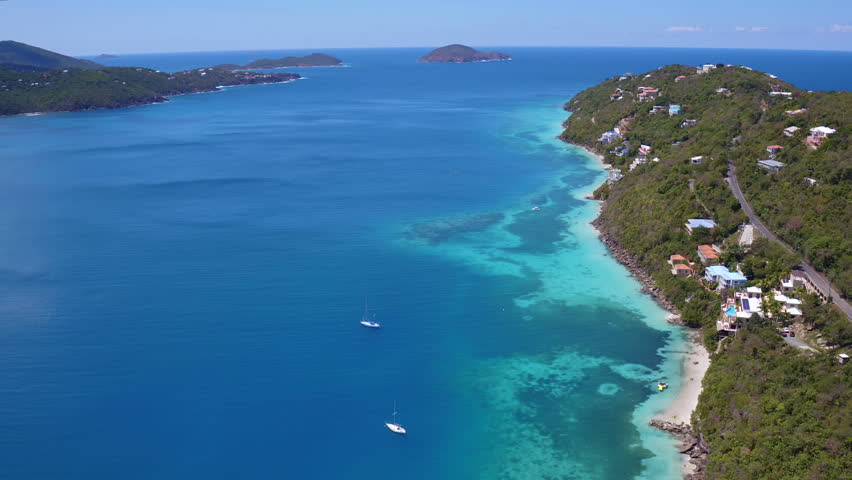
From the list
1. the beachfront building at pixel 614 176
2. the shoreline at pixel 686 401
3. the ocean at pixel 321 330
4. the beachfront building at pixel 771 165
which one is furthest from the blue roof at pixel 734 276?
the beachfront building at pixel 614 176

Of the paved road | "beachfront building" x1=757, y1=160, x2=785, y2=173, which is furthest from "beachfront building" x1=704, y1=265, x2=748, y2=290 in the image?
"beachfront building" x1=757, y1=160, x2=785, y2=173

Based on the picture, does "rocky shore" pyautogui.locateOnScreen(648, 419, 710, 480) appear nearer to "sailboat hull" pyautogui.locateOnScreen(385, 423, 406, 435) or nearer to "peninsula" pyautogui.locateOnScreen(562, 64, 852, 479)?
"peninsula" pyautogui.locateOnScreen(562, 64, 852, 479)

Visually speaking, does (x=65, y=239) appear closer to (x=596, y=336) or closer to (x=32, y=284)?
(x=32, y=284)

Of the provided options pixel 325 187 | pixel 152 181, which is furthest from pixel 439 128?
pixel 152 181

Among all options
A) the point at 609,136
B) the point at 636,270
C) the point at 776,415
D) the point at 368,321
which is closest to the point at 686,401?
the point at 776,415

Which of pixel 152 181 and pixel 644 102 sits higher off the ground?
pixel 644 102
